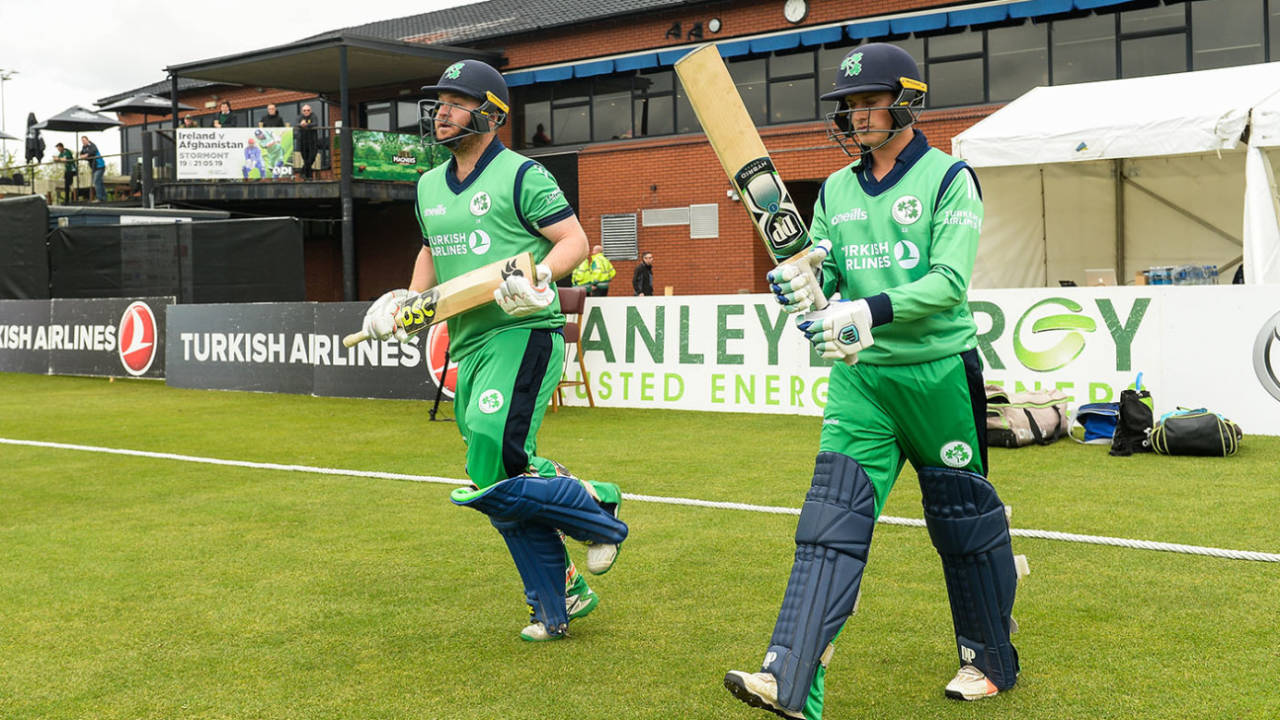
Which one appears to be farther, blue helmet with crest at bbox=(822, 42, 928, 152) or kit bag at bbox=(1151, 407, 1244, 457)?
kit bag at bbox=(1151, 407, 1244, 457)

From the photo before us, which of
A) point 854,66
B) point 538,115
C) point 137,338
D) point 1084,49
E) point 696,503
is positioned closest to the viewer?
point 854,66

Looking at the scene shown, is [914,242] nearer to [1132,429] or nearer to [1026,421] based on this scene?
[1132,429]

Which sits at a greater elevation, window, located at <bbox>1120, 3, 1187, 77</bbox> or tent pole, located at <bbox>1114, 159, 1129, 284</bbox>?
window, located at <bbox>1120, 3, 1187, 77</bbox>

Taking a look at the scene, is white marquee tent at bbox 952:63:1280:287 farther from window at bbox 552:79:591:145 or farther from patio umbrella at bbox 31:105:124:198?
patio umbrella at bbox 31:105:124:198

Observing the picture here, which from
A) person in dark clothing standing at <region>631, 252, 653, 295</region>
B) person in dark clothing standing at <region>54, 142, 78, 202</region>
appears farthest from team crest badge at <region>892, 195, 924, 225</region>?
person in dark clothing standing at <region>54, 142, 78, 202</region>

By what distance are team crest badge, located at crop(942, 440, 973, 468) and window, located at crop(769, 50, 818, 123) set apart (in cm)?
2104

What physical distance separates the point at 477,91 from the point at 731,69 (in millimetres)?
21260

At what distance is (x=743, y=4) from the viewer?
24.5 metres

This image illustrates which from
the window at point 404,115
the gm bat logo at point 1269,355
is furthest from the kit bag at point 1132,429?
the window at point 404,115

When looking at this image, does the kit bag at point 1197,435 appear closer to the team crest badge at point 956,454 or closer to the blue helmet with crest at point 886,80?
the team crest badge at point 956,454

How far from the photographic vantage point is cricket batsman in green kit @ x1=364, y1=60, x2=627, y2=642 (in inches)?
166

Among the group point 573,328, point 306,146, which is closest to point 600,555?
point 573,328

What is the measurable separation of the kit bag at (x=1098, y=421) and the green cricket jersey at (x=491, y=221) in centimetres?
646

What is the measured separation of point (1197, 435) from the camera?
28.1 ft
